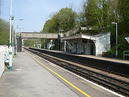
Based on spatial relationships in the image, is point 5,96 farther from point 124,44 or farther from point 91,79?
point 124,44

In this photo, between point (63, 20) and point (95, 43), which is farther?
point (63, 20)

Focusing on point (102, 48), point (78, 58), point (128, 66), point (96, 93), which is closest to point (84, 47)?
point (102, 48)

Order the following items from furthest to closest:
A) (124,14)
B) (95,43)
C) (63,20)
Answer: (63,20) < (124,14) < (95,43)

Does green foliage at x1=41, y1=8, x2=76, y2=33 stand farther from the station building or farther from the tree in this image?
the tree

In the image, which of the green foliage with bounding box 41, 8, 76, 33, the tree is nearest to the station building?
the tree

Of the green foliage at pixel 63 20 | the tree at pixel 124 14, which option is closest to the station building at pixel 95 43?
the tree at pixel 124 14

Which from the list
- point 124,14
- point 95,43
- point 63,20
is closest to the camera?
point 95,43

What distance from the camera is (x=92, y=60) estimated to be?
2762 cm

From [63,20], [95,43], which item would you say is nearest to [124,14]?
[95,43]

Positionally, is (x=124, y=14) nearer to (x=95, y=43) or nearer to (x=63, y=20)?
(x=95, y=43)

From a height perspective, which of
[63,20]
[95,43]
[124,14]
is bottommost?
[95,43]

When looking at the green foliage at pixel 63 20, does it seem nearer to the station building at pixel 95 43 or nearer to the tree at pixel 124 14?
the station building at pixel 95 43

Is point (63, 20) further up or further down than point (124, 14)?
further up

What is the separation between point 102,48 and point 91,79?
38.2m
